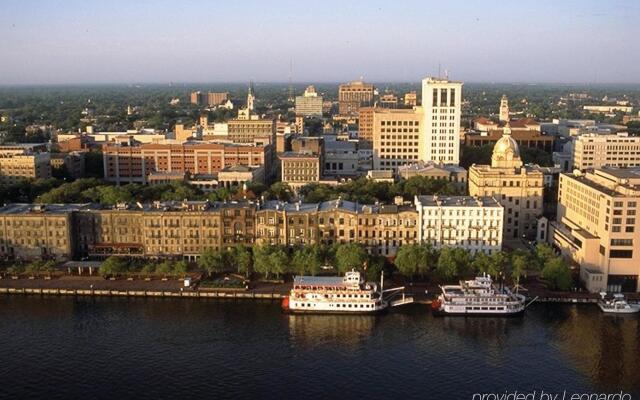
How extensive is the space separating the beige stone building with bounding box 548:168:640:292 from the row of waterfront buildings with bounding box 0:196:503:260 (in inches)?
403

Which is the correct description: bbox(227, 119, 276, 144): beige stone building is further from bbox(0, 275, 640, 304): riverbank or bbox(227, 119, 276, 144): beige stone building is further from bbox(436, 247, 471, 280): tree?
bbox(436, 247, 471, 280): tree

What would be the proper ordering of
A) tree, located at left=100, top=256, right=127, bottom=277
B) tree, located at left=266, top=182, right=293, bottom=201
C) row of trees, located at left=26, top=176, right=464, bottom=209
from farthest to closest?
tree, located at left=266, top=182, right=293, bottom=201, row of trees, located at left=26, top=176, right=464, bottom=209, tree, located at left=100, top=256, right=127, bottom=277

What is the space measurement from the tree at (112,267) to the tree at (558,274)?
48036mm

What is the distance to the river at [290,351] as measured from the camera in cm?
5231

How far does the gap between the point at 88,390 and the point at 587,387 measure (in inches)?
1542

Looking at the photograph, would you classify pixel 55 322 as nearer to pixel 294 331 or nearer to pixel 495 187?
pixel 294 331

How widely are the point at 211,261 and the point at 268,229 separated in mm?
9243

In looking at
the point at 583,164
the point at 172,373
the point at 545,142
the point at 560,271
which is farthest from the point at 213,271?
the point at 545,142

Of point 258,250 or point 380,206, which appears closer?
point 258,250

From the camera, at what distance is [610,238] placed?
242ft

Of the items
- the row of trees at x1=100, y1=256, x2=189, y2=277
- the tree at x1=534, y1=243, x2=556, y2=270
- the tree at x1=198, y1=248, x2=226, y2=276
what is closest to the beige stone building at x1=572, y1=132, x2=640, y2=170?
the tree at x1=534, y1=243, x2=556, y2=270

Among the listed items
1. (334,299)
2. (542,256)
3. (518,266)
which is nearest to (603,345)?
(518,266)

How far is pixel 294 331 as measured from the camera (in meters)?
63.8

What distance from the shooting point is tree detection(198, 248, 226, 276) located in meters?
76.6
